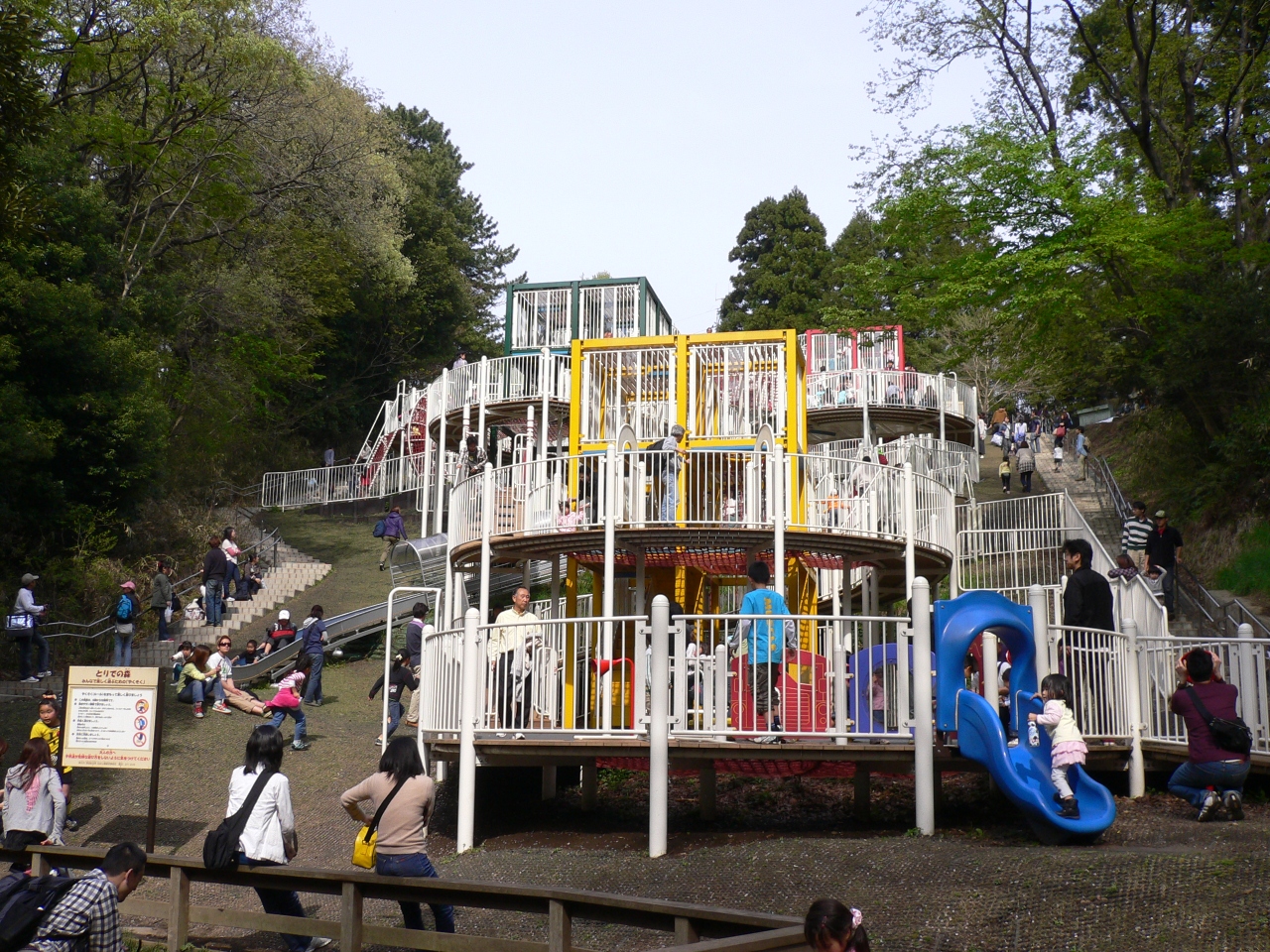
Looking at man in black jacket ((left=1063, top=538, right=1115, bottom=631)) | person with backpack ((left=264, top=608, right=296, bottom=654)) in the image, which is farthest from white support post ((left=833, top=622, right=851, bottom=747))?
person with backpack ((left=264, top=608, right=296, bottom=654))

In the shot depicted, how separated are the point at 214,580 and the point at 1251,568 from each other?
61.1 feet

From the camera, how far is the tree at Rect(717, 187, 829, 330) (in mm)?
51469

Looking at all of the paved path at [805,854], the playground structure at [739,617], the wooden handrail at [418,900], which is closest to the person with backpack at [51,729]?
the paved path at [805,854]

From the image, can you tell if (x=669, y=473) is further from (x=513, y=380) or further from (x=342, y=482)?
(x=342, y=482)

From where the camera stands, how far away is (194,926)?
34.3 ft

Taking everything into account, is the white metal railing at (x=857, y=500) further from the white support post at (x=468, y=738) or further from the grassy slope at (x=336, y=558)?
the grassy slope at (x=336, y=558)

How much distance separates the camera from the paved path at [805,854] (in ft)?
24.0

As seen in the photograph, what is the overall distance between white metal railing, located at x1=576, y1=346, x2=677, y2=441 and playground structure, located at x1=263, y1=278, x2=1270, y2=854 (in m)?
0.03

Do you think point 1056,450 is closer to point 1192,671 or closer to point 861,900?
point 1192,671

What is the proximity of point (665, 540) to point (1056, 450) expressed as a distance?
933 inches

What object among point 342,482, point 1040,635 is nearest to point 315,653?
point 1040,635

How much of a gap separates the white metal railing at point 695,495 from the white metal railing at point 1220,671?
4.41 m

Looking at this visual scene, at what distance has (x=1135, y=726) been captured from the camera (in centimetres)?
1149

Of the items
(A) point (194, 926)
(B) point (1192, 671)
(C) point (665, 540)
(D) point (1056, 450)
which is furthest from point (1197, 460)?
(A) point (194, 926)
